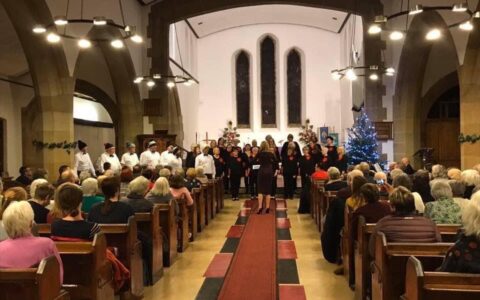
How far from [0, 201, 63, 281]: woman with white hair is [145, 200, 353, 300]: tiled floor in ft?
7.03

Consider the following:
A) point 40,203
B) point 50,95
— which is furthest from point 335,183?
point 50,95

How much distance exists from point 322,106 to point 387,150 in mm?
7499

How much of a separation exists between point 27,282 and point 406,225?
2.47 meters

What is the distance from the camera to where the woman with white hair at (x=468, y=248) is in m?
2.77

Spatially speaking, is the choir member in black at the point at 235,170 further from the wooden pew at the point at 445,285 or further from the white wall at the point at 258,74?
the wooden pew at the point at 445,285

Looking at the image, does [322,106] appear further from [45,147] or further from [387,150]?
[45,147]

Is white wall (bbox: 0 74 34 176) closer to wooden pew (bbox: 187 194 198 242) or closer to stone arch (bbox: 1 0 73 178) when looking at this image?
stone arch (bbox: 1 0 73 178)

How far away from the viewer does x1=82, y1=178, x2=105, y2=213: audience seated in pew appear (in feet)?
19.1

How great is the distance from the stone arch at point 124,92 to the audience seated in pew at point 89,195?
8426 mm

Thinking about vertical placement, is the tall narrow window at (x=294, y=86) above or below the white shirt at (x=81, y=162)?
above

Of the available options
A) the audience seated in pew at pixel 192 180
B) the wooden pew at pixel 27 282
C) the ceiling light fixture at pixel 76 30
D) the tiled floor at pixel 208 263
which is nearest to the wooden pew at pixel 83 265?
the wooden pew at pixel 27 282

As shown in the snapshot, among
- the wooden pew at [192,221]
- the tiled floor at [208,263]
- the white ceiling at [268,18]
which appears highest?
the white ceiling at [268,18]

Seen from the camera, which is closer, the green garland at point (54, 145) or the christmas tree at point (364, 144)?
the green garland at point (54, 145)

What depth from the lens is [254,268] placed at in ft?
19.8
